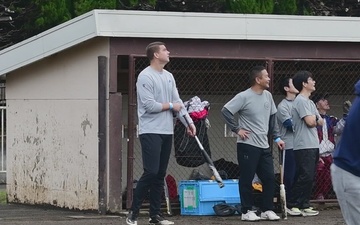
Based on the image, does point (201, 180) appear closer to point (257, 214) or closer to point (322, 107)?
point (257, 214)

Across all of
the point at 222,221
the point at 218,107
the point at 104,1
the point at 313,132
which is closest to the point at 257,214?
the point at 222,221

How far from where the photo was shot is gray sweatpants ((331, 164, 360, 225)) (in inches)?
249

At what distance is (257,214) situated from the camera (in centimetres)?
1148

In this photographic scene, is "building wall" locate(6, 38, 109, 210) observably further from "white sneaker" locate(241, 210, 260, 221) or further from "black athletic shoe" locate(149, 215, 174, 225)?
"white sneaker" locate(241, 210, 260, 221)

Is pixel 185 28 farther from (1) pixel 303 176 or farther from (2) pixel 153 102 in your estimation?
(1) pixel 303 176

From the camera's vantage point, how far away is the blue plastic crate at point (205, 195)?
11.8 meters

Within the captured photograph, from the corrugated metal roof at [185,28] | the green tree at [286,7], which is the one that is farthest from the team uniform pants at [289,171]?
the green tree at [286,7]

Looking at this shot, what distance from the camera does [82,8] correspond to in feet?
80.8

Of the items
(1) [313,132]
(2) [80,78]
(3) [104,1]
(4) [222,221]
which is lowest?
(4) [222,221]

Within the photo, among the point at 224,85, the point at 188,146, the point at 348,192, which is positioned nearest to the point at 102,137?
the point at 188,146

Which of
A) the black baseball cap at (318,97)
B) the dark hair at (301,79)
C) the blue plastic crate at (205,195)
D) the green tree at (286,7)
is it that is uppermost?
the green tree at (286,7)

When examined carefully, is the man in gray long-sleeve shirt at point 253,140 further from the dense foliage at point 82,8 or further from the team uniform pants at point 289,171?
the dense foliage at point 82,8

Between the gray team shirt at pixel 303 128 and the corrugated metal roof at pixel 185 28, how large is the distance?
112 centimetres

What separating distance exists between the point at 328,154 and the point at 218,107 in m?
1.95
